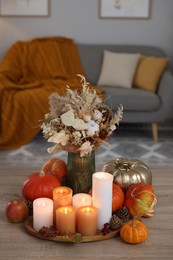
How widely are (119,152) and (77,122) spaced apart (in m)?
2.36

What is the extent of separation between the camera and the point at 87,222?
57.8 inches

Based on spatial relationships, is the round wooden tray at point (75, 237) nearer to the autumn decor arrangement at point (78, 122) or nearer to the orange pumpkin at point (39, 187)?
the orange pumpkin at point (39, 187)

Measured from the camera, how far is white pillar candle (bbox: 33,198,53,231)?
1489 millimetres

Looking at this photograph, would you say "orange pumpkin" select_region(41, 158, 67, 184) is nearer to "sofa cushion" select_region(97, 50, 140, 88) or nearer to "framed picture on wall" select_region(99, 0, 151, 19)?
"sofa cushion" select_region(97, 50, 140, 88)

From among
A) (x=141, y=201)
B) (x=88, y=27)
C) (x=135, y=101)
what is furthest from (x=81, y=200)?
(x=88, y=27)

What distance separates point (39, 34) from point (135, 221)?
3.61 meters

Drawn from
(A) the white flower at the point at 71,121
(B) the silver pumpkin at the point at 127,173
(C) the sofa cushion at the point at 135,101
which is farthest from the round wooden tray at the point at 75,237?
(C) the sofa cushion at the point at 135,101

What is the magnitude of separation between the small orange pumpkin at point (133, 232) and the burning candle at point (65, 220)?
16 cm

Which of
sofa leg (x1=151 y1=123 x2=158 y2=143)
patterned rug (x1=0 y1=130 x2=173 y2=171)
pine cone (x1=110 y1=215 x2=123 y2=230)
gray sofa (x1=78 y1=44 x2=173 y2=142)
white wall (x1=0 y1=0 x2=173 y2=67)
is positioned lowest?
patterned rug (x1=0 y1=130 x2=173 y2=171)

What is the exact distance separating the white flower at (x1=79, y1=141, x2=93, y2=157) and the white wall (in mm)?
3409

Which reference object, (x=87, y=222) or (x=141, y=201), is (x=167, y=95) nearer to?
(x=141, y=201)

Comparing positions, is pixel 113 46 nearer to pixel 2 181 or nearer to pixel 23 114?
pixel 23 114

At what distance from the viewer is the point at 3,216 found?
1604 millimetres

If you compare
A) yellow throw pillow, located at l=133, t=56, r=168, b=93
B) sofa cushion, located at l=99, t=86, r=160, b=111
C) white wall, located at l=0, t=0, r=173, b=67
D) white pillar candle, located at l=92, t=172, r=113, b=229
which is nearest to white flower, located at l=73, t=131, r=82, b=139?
white pillar candle, located at l=92, t=172, r=113, b=229
